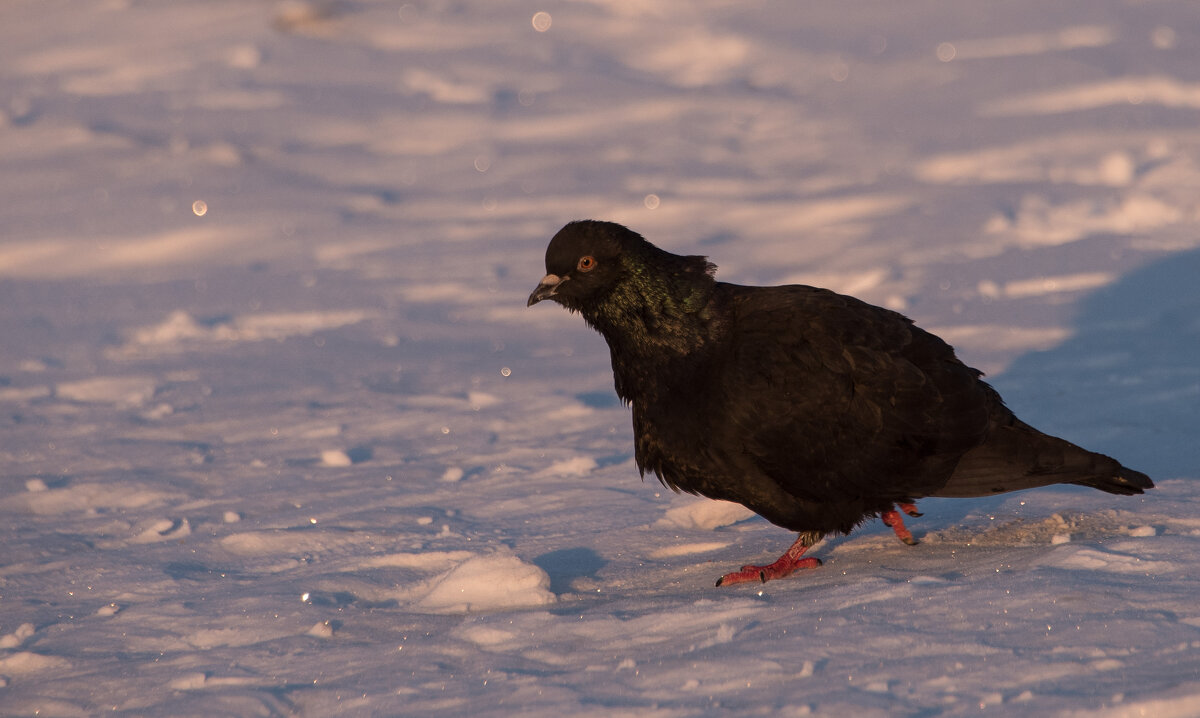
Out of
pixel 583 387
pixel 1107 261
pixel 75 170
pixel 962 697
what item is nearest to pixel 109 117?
pixel 75 170

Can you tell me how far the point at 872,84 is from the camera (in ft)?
42.5

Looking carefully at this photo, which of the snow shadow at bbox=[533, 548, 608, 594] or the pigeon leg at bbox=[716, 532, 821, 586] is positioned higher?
the pigeon leg at bbox=[716, 532, 821, 586]

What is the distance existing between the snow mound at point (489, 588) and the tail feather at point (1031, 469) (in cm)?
163

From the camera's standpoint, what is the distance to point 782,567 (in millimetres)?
5070

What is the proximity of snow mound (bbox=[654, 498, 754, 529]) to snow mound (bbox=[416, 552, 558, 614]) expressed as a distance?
41.7 inches

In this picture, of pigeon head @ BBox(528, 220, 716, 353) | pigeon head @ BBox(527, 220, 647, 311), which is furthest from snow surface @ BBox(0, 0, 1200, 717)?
pigeon head @ BBox(527, 220, 647, 311)

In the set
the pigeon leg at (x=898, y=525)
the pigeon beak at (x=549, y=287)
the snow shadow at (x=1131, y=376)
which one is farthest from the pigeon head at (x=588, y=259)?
the snow shadow at (x=1131, y=376)

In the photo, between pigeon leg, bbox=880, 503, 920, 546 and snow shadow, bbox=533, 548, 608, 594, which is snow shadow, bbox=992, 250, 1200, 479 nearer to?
pigeon leg, bbox=880, 503, 920, 546

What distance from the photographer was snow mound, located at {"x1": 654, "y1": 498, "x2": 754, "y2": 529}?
592 centimetres

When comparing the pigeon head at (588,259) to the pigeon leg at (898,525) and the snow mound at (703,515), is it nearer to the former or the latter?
the snow mound at (703,515)

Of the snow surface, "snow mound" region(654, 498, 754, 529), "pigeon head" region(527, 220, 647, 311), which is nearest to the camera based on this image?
the snow surface

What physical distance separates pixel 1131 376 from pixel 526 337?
3.91 metres

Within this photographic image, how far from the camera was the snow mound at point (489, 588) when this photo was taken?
4848 mm

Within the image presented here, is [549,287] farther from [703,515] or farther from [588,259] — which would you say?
[703,515]
